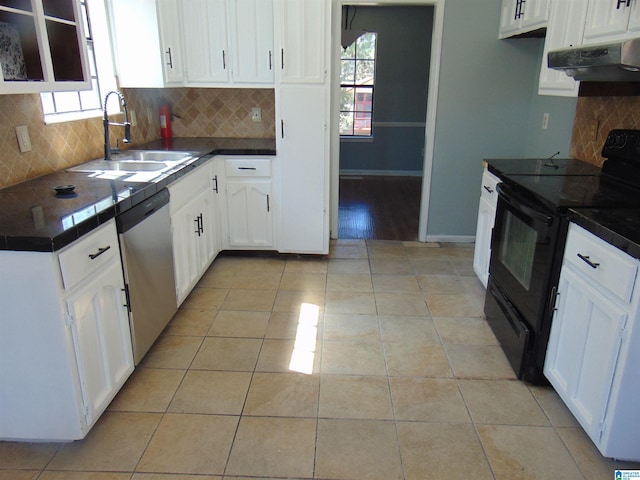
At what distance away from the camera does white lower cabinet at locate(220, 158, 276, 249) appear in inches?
142

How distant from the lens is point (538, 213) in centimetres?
213

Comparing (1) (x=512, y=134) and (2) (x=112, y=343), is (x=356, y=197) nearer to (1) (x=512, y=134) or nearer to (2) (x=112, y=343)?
(1) (x=512, y=134)

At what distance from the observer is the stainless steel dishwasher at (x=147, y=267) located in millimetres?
2115

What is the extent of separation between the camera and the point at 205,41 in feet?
11.6

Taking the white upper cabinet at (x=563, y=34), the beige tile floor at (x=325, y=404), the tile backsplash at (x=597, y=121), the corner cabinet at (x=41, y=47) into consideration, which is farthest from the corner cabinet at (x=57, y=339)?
the tile backsplash at (x=597, y=121)

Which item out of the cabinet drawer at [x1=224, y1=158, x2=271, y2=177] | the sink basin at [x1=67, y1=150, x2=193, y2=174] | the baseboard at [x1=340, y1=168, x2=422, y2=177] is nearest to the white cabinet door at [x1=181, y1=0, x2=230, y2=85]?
the cabinet drawer at [x1=224, y1=158, x2=271, y2=177]

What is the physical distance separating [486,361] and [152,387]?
1.69m

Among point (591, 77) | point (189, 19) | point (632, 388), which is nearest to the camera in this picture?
point (632, 388)

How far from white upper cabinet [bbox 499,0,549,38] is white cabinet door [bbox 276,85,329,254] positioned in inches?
56.6

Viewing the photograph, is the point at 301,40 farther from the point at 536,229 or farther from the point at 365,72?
the point at 365,72

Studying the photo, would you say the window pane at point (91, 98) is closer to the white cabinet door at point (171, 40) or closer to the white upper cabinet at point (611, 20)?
A: the white cabinet door at point (171, 40)

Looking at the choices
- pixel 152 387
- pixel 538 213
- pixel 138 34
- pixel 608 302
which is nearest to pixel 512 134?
pixel 538 213

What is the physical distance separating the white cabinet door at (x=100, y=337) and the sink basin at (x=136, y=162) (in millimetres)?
941

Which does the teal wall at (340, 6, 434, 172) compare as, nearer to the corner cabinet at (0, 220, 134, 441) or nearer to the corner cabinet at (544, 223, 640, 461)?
the corner cabinet at (544, 223, 640, 461)
